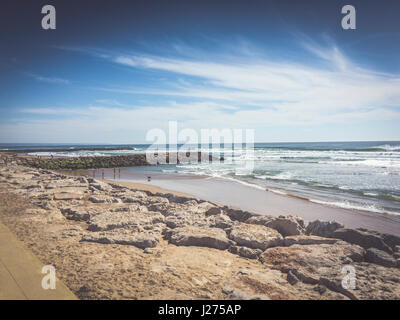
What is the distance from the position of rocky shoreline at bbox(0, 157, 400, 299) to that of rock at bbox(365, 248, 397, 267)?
15mm

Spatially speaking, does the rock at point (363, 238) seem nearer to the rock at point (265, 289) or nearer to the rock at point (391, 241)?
the rock at point (391, 241)

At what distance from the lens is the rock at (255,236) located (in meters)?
5.20

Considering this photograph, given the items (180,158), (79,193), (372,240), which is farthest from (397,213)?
(180,158)

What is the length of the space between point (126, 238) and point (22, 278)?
1.95 meters

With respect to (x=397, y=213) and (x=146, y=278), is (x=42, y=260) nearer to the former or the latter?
(x=146, y=278)

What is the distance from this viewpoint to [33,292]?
3162 mm

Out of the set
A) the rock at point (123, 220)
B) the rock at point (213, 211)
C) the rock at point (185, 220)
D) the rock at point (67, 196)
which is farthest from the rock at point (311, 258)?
the rock at point (67, 196)

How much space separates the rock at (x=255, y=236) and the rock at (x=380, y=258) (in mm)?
1586

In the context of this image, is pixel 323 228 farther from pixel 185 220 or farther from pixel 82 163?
pixel 82 163

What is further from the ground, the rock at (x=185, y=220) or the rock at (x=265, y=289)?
the rock at (x=185, y=220)

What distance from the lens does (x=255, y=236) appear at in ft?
18.0

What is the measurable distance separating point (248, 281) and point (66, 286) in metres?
2.52

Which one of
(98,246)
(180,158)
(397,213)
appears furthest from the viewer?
(180,158)

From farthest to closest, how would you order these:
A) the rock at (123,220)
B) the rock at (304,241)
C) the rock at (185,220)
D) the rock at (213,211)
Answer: the rock at (213,211)
the rock at (185,220)
the rock at (123,220)
the rock at (304,241)
